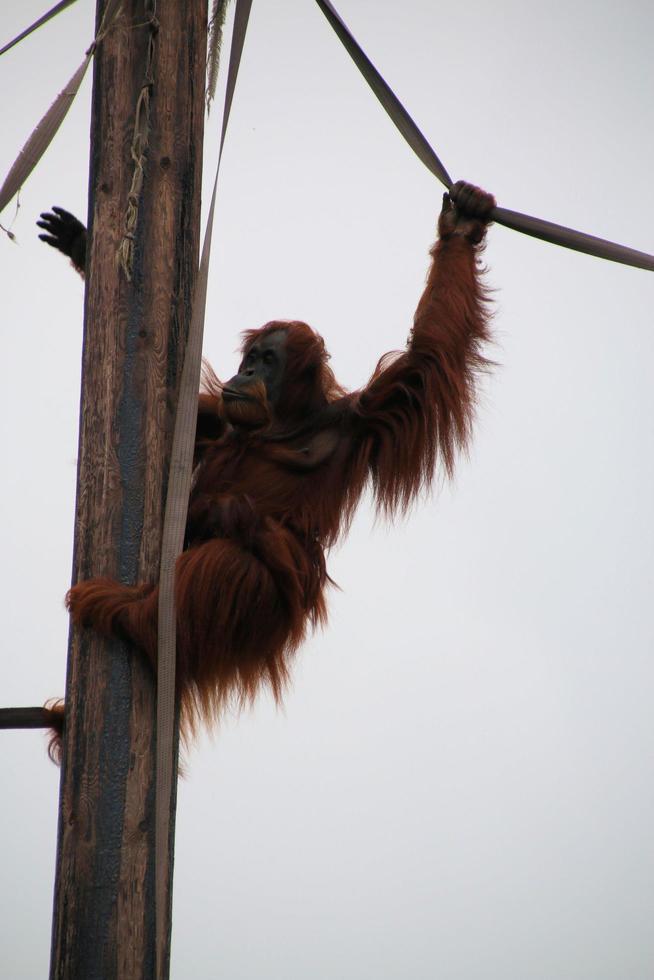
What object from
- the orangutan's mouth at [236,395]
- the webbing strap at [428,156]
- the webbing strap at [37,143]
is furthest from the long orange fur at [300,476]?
the webbing strap at [37,143]

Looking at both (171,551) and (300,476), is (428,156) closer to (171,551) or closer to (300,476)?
(300,476)

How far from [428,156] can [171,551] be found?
1435 mm

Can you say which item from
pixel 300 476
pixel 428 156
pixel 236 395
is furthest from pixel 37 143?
pixel 300 476

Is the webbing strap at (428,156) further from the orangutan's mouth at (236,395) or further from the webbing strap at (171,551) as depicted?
the orangutan's mouth at (236,395)

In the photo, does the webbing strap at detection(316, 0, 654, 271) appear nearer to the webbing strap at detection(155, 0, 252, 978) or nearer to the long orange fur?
the long orange fur

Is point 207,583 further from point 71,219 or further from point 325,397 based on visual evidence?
point 71,219

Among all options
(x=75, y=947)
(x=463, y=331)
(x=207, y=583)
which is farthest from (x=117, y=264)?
(x=75, y=947)

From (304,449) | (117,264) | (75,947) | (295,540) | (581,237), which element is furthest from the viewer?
(304,449)

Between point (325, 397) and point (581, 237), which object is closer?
point (581, 237)

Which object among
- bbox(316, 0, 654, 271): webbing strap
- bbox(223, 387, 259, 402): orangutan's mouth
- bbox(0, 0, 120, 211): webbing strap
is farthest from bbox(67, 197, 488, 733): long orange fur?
bbox(0, 0, 120, 211): webbing strap

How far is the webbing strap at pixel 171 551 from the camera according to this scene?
2498mm

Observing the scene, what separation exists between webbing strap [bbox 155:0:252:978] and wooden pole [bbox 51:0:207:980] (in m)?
0.13

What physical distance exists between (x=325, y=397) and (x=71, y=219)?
3.62ft

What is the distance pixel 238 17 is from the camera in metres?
2.88
